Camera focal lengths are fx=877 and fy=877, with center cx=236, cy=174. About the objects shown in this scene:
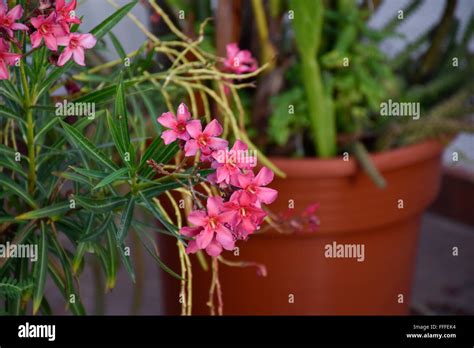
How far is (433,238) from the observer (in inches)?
93.8

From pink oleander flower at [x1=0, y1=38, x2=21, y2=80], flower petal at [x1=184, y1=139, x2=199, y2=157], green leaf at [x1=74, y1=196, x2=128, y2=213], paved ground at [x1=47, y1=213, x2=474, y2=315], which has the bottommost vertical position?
paved ground at [x1=47, y1=213, x2=474, y2=315]

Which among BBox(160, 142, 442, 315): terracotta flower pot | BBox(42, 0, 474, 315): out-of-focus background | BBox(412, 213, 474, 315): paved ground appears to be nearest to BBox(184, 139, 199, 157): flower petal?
BBox(160, 142, 442, 315): terracotta flower pot

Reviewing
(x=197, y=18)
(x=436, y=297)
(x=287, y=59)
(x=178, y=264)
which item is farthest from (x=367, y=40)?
(x=436, y=297)

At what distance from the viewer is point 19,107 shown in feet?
3.11

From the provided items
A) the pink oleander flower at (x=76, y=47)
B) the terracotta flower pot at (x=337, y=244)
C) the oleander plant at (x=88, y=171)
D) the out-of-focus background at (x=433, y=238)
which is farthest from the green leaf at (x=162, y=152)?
the out-of-focus background at (x=433, y=238)

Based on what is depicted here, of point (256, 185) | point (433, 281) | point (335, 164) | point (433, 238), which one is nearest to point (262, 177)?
point (256, 185)

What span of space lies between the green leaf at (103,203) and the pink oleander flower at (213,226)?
133mm

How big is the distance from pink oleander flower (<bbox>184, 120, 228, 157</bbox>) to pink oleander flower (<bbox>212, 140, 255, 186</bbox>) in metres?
0.01

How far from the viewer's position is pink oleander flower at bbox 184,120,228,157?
2.52 feet

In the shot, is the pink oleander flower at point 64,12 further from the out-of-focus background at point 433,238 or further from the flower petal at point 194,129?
the out-of-focus background at point 433,238

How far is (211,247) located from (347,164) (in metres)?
0.72

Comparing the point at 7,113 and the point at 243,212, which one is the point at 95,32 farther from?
the point at 243,212

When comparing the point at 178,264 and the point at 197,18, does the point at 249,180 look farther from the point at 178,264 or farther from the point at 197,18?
the point at 197,18

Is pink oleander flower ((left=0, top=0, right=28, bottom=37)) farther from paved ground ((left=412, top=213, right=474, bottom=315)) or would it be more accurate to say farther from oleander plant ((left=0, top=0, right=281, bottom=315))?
paved ground ((left=412, top=213, right=474, bottom=315))
